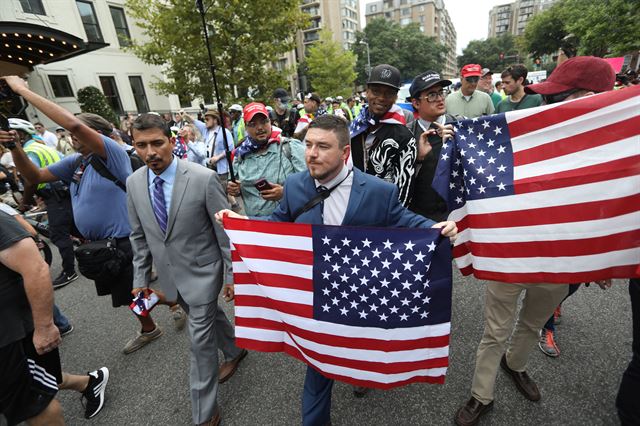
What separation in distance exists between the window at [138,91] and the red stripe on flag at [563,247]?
2761 centimetres

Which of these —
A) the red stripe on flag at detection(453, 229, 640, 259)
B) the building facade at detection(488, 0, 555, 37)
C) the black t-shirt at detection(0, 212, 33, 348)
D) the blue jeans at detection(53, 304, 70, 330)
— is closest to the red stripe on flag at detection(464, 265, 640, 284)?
the red stripe on flag at detection(453, 229, 640, 259)

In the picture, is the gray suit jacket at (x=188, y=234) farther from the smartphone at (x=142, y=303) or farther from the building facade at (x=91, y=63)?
the building facade at (x=91, y=63)

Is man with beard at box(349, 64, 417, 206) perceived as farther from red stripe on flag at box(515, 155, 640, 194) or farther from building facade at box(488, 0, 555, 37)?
building facade at box(488, 0, 555, 37)

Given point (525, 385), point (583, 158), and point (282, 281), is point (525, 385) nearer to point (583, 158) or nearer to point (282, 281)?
point (583, 158)

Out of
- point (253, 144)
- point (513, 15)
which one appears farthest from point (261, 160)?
point (513, 15)

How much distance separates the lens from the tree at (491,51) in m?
82.3

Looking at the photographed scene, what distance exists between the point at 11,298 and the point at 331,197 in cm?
211

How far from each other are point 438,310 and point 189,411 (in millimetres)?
2398

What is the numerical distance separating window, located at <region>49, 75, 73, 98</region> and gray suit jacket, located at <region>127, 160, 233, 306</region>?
77.3 ft

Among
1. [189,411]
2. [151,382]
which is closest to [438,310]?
[189,411]

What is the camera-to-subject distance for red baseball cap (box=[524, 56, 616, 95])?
2.19 m

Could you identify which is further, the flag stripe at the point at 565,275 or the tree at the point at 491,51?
the tree at the point at 491,51

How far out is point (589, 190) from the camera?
77.8 inches

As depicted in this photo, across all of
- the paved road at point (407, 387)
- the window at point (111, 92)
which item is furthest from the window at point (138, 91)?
the paved road at point (407, 387)
